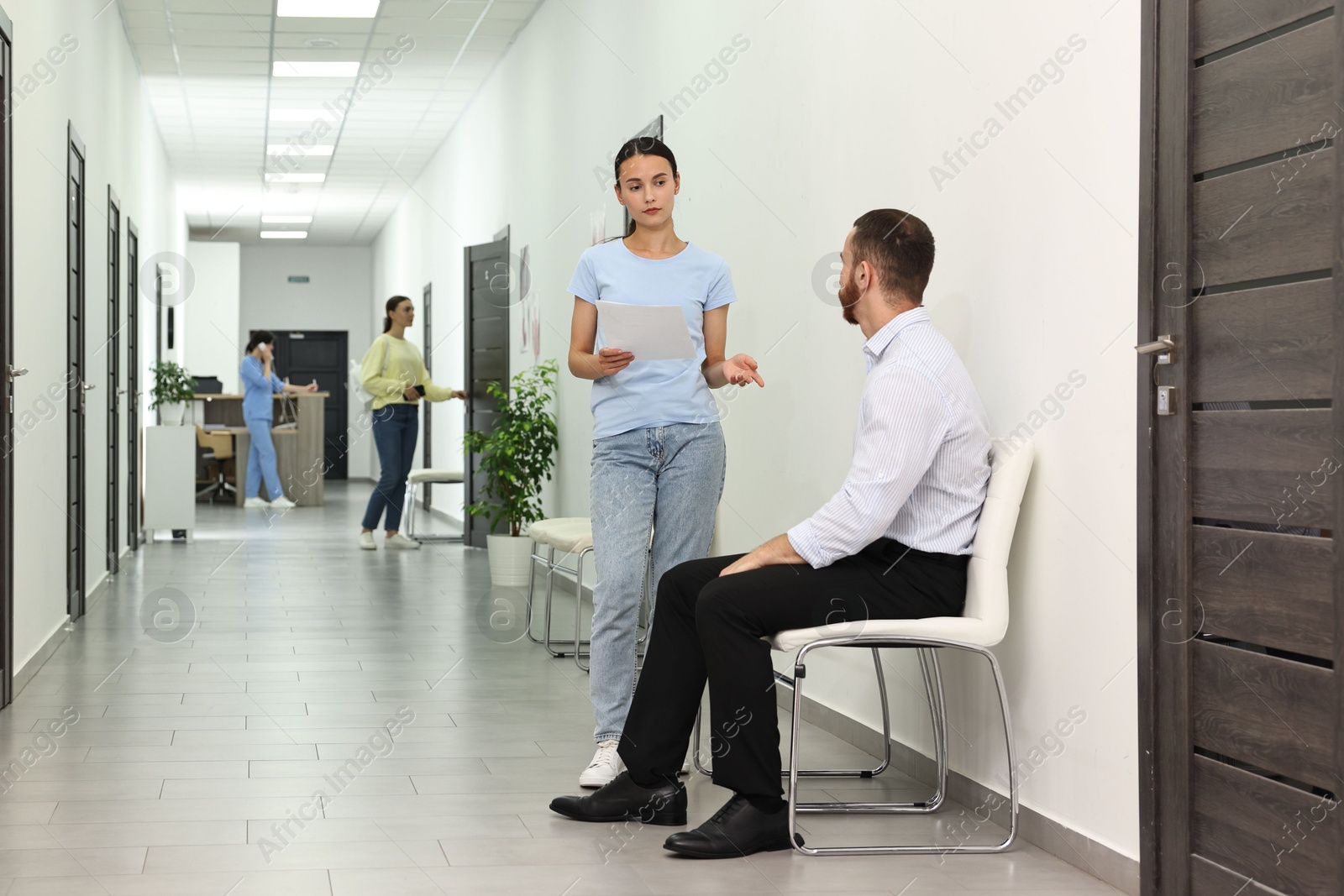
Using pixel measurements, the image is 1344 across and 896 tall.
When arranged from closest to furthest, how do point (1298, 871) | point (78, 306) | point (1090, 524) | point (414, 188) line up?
point (1298, 871), point (1090, 524), point (78, 306), point (414, 188)

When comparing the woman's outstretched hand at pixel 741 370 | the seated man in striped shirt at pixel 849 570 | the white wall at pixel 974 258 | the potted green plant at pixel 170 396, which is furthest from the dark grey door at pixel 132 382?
the seated man in striped shirt at pixel 849 570

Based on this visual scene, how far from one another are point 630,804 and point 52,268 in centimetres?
352

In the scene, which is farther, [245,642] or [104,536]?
[104,536]

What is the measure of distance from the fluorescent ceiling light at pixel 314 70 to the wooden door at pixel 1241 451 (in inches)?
297

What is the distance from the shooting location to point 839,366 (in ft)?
11.6

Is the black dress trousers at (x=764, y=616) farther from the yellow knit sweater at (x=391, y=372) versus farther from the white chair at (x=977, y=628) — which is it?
the yellow knit sweater at (x=391, y=372)

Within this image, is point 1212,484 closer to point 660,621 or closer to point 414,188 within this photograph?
point 660,621

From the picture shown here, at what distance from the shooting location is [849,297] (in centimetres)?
273

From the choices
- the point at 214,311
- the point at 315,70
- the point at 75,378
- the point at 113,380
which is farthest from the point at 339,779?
the point at 214,311

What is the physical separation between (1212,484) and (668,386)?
1.27 m

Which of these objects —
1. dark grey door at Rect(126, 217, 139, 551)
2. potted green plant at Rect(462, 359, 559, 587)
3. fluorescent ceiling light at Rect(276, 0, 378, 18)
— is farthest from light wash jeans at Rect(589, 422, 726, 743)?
dark grey door at Rect(126, 217, 139, 551)

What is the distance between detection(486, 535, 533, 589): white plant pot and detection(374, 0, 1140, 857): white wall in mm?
2177

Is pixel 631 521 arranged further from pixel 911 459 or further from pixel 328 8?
pixel 328 8

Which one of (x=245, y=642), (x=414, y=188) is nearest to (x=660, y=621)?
(x=245, y=642)
